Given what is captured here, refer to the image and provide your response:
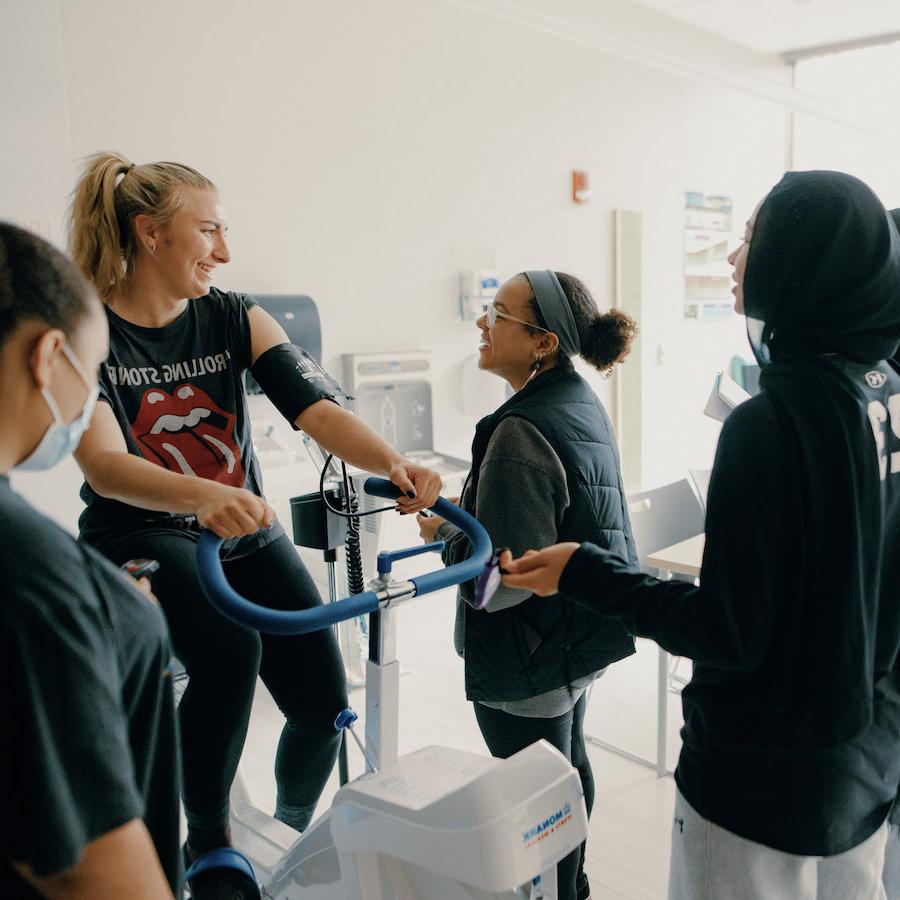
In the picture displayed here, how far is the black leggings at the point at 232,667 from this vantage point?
147 cm

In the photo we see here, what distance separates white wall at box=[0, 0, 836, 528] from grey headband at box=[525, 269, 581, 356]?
1.93m

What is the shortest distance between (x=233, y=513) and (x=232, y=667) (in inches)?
15.5

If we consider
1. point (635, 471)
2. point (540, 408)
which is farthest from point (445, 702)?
point (635, 471)

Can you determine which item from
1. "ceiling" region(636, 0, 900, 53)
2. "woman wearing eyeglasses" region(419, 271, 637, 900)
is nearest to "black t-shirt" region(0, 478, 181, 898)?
"woman wearing eyeglasses" region(419, 271, 637, 900)

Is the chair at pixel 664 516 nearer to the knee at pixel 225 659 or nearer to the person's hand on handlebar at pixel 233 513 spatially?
the knee at pixel 225 659

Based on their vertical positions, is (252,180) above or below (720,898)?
above

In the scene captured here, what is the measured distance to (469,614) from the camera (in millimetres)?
1771

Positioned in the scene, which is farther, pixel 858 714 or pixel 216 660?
pixel 216 660

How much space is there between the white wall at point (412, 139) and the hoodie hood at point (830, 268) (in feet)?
8.97

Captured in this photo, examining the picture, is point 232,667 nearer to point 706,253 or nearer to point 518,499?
point 518,499

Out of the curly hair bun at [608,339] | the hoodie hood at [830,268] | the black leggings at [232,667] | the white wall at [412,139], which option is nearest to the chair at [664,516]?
the curly hair bun at [608,339]

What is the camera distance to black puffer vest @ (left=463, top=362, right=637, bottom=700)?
169 centimetres

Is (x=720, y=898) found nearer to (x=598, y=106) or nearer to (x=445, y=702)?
(x=445, y=702)

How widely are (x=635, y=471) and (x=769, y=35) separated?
315cm
